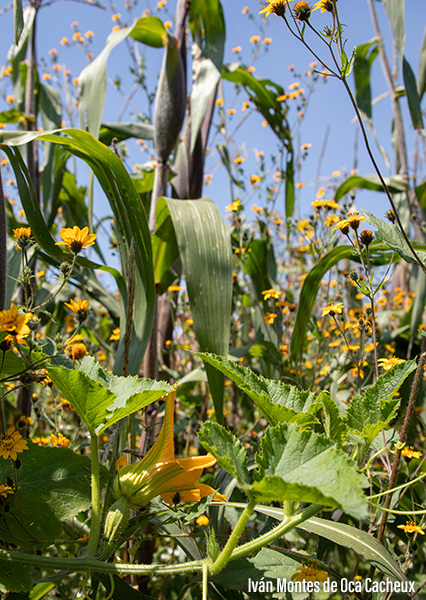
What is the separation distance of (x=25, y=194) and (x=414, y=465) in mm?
847

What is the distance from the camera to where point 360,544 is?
1.31 feet

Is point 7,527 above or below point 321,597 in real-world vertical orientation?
above

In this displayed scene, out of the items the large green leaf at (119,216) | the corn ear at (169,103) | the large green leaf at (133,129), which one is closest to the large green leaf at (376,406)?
the large green leaf at (119,216)

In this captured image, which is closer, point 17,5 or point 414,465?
point 17,5

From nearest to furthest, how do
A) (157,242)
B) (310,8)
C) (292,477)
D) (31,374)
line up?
(292,477) < (31,374) < (310,8) < (157,242)

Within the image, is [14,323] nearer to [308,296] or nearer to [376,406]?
[376,406]

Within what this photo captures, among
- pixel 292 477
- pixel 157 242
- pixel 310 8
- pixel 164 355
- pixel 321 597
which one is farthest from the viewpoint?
pixel 164 355

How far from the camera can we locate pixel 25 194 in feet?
1.90

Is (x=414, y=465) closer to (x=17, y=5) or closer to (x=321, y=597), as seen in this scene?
(x=321, y=597)

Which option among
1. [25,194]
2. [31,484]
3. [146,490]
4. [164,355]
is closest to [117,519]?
[146,490]

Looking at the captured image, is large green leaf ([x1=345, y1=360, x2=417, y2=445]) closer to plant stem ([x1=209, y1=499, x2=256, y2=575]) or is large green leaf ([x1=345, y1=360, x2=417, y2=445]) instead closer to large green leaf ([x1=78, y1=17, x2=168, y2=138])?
plant stem ([x1=209, y1=499, x2=256, y2=575])

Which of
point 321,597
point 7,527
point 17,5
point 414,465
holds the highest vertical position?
point 17,5

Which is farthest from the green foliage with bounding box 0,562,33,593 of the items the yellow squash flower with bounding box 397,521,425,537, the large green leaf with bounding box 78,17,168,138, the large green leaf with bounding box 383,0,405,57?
the large green leaf with bounding box 383,0,405,57

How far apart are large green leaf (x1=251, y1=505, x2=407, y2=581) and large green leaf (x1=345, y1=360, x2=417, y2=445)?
114mm
